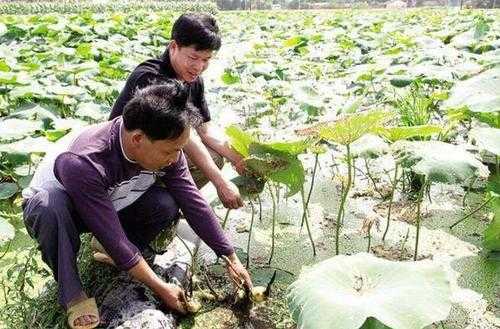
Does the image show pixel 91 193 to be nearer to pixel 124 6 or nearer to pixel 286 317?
pixel 286 317

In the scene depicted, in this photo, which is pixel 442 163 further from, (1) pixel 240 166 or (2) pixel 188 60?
(2) pixel 188 60

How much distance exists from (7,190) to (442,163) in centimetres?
199

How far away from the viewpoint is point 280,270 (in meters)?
2.32

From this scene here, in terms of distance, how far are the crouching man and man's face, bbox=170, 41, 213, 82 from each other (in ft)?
1.55

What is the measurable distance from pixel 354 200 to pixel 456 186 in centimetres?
63

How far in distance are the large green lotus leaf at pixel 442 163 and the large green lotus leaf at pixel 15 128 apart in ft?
5.84

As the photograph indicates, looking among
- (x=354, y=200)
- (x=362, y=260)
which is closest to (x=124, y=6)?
(x=354, y=200)

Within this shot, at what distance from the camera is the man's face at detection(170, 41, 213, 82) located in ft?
7.27

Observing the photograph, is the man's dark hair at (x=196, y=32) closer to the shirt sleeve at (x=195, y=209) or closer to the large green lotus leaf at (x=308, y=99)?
the shirt sleeve at (x=195, y=209)

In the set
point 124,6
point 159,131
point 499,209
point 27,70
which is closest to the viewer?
point 159,131

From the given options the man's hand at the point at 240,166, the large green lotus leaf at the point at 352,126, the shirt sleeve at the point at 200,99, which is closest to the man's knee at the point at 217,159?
the shirt sleeve at the point at 200,99

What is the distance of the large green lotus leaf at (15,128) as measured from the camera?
2643mm

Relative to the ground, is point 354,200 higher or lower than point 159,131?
lower

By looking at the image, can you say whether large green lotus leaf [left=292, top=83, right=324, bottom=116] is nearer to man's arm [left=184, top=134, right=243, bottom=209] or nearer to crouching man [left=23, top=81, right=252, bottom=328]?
man's arm [left=184, top=134, right=243, bottom=209]
